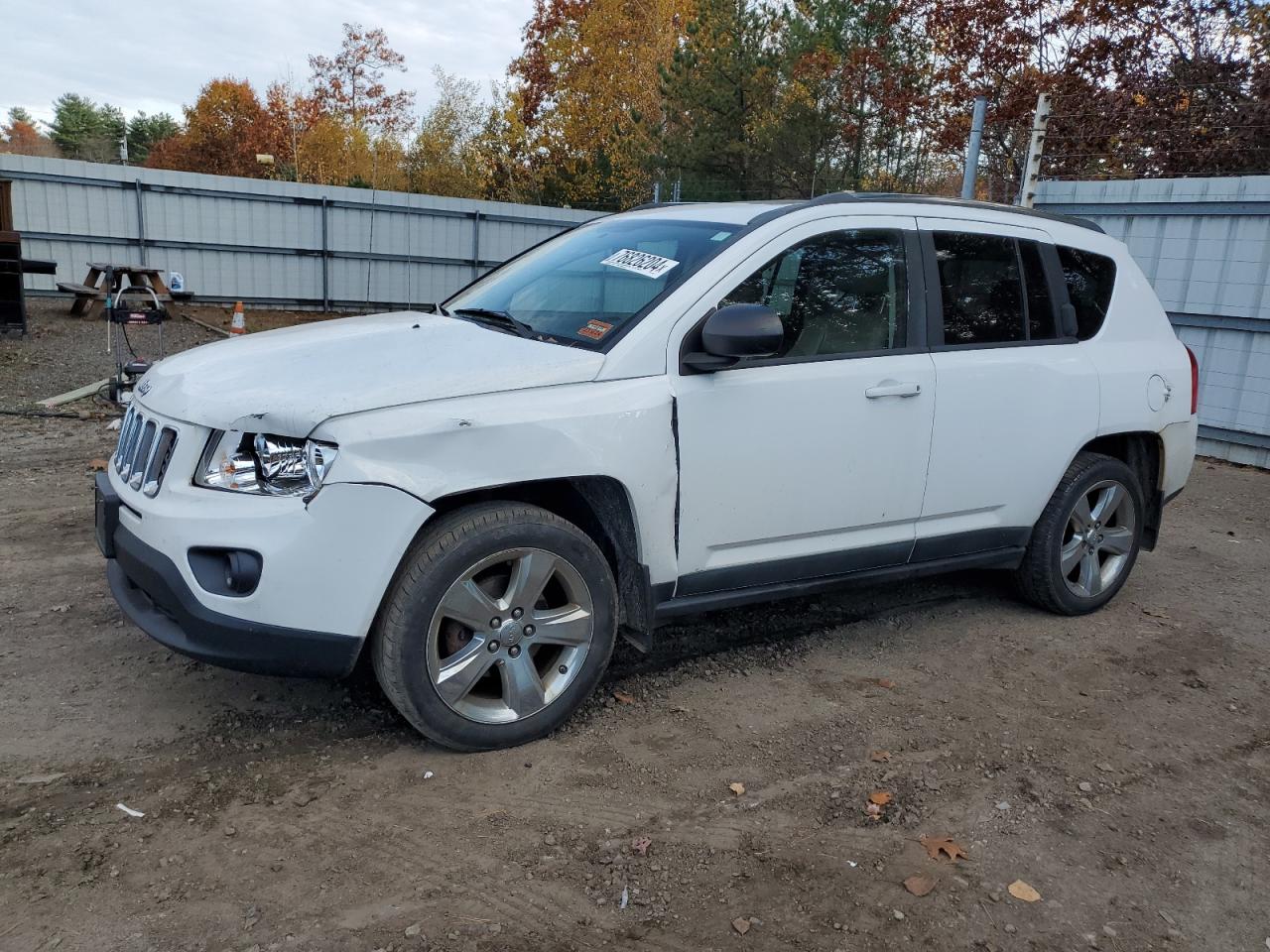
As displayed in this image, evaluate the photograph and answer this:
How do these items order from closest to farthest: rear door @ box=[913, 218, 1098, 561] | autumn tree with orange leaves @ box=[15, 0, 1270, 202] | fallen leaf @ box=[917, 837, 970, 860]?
fallen leaf @ box=[917, 837, 970, 860]
rear door @ box=[913, 218, 1098, 561]
autumn tree with orange leaves @ box=[15, 0, 1270, 202]

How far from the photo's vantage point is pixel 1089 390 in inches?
181

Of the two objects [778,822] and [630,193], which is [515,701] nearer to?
[778,822]

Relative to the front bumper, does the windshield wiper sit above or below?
above

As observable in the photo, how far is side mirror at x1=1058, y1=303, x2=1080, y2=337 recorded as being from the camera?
181 inches

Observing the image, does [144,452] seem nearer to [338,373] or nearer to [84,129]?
[338,373]

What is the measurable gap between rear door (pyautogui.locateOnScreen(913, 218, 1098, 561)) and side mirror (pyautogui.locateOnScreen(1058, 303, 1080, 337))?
0.05 meters

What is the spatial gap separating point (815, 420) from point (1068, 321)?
1669 mm

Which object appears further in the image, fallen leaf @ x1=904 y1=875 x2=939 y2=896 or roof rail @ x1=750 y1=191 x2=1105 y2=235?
roof rail @ x1=750 y1=191 x2=1105 y2=235

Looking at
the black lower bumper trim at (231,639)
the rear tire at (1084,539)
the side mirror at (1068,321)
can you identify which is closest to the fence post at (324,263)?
the side mirror at (1068,321)

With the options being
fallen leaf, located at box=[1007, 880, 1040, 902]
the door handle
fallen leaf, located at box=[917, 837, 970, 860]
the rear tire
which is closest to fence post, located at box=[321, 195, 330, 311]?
the rear tire

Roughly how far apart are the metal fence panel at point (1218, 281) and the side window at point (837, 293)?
645 cm

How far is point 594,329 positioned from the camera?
3568mm

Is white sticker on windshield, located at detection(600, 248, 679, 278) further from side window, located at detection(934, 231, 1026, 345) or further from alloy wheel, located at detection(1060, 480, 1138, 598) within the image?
alloy wheel, located at detection(1060, 480, 1138, 598)

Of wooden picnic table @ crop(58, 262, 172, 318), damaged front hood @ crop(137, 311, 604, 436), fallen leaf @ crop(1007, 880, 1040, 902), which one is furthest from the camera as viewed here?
wooden picnic table @ crop(58, 262, 172, 318)
